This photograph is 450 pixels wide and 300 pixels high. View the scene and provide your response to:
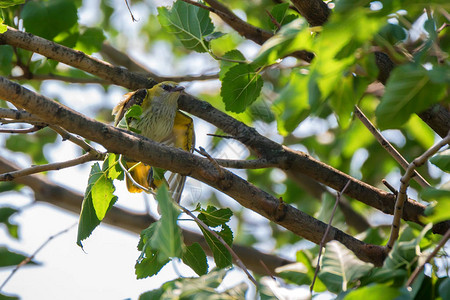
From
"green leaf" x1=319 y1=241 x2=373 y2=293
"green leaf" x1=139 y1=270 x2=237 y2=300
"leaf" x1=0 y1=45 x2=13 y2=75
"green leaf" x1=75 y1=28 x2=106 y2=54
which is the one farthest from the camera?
"green leaf" x1=75 y1=28 x2=106 y2=54

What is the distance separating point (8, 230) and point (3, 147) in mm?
1865

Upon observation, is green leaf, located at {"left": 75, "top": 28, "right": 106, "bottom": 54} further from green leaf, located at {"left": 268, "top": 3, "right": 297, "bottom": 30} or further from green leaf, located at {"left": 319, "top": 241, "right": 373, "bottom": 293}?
green leaf, located at {"left": 319, "top": 241, "right": 373, "bottom": 293}

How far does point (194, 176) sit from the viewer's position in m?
2.59

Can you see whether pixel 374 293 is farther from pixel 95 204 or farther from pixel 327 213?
pixel 327 213

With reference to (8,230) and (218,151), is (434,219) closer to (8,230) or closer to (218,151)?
(218,151)

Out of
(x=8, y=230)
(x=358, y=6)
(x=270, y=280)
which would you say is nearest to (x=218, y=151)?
(x=8, y=230)

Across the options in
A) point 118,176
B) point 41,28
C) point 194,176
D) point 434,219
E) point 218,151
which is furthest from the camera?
point 218,151

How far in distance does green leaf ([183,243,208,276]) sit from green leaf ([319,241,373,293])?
0.86m

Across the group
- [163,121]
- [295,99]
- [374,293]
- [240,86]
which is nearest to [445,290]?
[374,293]

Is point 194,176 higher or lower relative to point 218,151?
higher

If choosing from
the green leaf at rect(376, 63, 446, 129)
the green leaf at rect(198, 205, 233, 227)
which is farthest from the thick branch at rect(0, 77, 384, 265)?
the green leaf at rect(376, 63, 446, 129)

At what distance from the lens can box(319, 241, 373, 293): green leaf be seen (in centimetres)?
167

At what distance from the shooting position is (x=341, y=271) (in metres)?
1.69

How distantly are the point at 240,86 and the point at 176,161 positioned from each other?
46 centimetres
